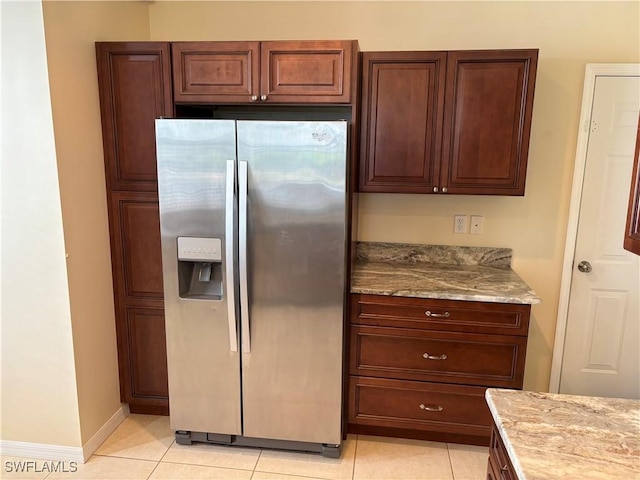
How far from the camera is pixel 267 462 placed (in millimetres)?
2367

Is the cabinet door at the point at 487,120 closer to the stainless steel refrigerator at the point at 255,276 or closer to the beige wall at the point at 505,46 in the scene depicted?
the beige wall at the point at 505,46

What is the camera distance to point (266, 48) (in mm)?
2219

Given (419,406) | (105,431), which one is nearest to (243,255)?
(419,406)

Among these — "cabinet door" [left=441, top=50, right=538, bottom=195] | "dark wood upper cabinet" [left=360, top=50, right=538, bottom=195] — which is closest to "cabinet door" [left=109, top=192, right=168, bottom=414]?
"dark wood upper cabinet" [left=360, top=50, right=538, bottom=195]

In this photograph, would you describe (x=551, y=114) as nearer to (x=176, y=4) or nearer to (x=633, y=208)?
(x=633, y=208)

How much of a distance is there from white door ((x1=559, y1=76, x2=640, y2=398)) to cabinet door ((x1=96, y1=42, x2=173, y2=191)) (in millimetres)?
2345

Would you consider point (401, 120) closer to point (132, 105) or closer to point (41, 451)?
point (132, 105)

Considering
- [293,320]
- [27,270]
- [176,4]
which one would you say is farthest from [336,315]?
[176,4]

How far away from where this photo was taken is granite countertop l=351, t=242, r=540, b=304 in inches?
89.4

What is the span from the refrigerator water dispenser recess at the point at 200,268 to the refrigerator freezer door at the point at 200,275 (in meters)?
0.01

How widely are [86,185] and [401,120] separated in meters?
1.63

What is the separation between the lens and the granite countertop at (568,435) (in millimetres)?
1019

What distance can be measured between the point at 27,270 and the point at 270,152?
50.9 inches

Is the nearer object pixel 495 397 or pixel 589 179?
pixel 495 397
